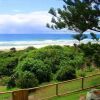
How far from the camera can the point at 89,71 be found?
26.9 meters

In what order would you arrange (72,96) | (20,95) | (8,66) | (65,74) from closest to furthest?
(20,95)
(72,96)
(65,74)
(8,66)

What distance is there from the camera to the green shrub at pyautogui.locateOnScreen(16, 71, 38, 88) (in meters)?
21.0

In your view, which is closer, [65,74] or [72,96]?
[72,96]

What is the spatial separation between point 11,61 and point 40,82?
747 cm

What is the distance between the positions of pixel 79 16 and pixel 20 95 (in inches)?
Answer: 235

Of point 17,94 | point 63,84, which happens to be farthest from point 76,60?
point 17,94

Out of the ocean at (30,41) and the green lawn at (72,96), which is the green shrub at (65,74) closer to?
the green lawn at (72,96)

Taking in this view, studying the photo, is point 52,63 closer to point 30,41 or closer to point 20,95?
point 20,95

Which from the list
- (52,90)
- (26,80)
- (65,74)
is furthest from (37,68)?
(52,90)

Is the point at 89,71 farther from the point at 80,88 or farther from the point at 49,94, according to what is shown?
the point at 49,94

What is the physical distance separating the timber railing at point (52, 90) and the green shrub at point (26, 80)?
2789 millimetres

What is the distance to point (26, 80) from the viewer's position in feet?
68.9

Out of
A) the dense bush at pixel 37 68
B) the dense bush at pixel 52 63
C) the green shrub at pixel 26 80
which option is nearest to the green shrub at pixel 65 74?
the dense bush at pixel 52 63

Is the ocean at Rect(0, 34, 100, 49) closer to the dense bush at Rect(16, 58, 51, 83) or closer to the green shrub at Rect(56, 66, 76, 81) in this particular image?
the dense bush at Rect(16, 58, 51, 83)
